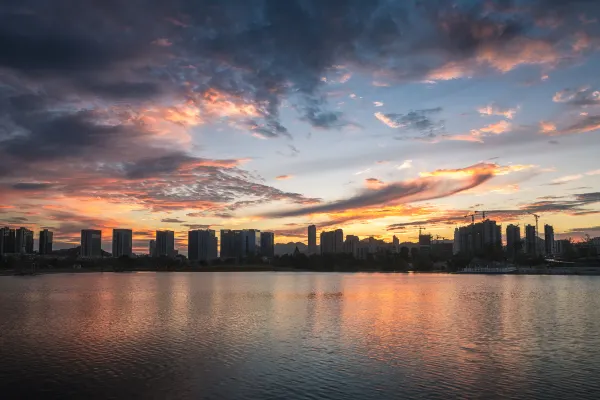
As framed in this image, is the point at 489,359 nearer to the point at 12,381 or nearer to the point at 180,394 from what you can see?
the point at 180,394

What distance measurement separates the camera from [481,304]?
236ft

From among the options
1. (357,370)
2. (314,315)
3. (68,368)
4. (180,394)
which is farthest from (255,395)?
(314,315)

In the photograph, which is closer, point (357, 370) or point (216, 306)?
point (357, 370)

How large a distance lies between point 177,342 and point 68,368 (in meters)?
10.2

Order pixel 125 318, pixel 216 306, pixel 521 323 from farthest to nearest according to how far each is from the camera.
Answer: pixel 216 306 < pixel 125 318 < pixel 521 323

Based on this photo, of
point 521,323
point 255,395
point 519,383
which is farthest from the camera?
point 521,323

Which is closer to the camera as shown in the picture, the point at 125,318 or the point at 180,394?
the point at 180,394

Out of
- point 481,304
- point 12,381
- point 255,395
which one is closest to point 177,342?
point 12,381

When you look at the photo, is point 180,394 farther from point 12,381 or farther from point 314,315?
point 314,315

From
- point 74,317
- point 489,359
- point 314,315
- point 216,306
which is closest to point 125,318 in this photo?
point 74,317

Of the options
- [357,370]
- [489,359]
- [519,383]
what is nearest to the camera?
[519,383]

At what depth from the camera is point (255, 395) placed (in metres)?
25.0

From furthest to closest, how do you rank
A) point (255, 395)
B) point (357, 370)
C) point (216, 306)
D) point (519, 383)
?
point (216, 306) → point (357, 370) → point (519, 383) → point (255, 395)

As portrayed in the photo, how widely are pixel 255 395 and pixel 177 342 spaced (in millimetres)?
16838
